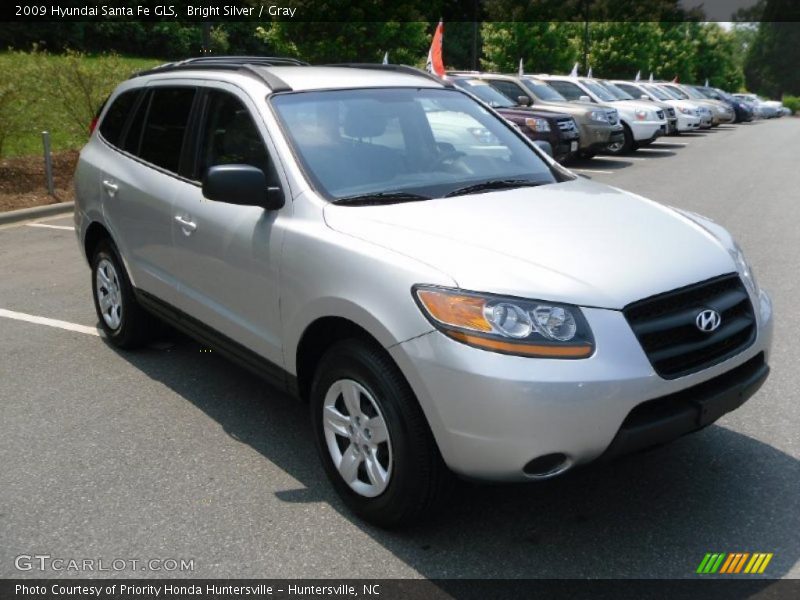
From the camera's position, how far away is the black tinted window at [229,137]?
13.3ft

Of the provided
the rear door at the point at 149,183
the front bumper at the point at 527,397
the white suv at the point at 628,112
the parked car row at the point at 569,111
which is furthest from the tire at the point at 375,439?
the white suv at the point at 628,112

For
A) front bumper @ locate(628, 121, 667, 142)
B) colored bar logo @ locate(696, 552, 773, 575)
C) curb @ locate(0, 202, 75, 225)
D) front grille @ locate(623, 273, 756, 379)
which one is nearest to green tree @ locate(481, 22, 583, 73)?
front bumper @ locate(628, 121, 667, 142)

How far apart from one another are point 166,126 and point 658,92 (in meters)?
25.5

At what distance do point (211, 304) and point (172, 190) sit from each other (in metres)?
0.74

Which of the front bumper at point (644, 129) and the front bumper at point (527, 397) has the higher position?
the front bumper at point (527, 397)

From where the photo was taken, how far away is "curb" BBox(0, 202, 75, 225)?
10586 millimetres

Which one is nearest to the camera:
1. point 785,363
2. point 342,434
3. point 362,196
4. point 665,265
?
point 665,265

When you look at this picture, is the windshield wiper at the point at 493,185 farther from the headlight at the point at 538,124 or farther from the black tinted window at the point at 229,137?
the headlight at the point at 538,124

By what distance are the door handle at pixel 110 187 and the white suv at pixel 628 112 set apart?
15.6m

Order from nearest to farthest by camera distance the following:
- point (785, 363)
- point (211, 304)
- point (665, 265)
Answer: point (665, 265) < point (211, 304) < point (785, 363)

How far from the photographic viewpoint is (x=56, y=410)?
464cm

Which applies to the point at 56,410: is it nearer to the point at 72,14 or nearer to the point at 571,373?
the point at 571,373

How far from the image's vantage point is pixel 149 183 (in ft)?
15.7

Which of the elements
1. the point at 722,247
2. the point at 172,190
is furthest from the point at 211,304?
the point at 722,247
